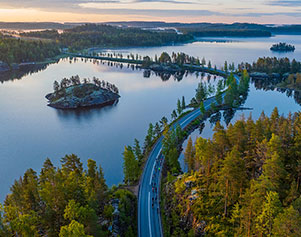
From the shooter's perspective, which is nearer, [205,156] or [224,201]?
[224,201]

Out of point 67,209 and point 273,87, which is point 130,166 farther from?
point 273,87

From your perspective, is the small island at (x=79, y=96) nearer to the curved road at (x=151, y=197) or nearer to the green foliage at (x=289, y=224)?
the curved road at (x=151, y=197)

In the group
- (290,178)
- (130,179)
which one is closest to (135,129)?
(130,179)

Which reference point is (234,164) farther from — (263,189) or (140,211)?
(140,211)

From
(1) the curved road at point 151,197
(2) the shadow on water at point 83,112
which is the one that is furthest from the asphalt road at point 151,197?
(2) the shadow on water at point 83,112

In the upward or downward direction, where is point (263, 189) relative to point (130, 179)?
upward

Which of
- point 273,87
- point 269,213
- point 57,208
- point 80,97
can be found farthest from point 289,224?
point 273,87

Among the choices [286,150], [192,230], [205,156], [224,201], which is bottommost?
[192,230]
